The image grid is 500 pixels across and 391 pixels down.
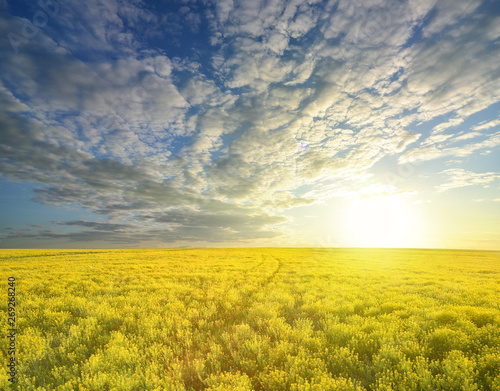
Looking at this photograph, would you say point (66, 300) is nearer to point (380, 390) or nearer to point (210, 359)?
point (210, 359)

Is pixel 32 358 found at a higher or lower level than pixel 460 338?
lower

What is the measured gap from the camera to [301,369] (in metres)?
5.13

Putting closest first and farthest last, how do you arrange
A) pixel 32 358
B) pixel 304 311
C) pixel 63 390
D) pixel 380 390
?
1. pixel 380 390
2. pixel 63 390
3. pixel 32 358
4. pixel 304 311

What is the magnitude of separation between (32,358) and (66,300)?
5423 millimetres

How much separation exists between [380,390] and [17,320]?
1163 centimetres

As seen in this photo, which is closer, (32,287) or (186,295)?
(186,295)

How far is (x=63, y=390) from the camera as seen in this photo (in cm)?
459

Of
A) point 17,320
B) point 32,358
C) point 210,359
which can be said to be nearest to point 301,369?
point 210,359

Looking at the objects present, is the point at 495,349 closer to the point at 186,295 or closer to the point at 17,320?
the point at 186,295

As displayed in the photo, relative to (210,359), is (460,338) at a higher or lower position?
higher

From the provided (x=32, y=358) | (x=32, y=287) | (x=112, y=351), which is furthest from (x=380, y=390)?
(x=32, y=287)

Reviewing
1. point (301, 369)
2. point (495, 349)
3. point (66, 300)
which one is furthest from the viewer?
point (66, 300)

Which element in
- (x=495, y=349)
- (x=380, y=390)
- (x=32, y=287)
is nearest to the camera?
(x=380, y=390)

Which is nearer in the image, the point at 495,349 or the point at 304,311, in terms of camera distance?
the point at 495,349
